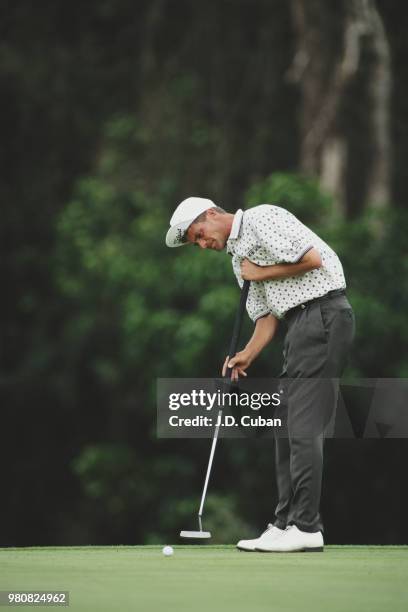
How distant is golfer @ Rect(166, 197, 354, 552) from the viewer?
609 centimetres

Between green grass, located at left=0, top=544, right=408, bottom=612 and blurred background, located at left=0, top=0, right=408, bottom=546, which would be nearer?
green grass, located at left=0, top=544, right=408, bottom=612

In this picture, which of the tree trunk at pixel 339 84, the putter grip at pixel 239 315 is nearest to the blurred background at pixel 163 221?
the tree trunk at pixel 339 84

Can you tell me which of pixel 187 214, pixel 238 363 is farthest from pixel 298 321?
pixel 187 214

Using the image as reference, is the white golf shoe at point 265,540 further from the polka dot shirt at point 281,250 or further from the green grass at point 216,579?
the polka dot shirt at point 281,250

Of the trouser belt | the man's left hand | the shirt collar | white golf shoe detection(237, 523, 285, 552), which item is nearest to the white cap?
the shirt collar

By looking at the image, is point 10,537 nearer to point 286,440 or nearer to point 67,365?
point 67,365

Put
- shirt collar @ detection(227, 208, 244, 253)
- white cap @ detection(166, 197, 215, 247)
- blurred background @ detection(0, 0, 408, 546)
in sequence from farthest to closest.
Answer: blurred background @ detection(0, 0, 408, 546), white cap @ detection(166, 197, 215, 247), shirt collar @ detection(227, 208, 244, 253)

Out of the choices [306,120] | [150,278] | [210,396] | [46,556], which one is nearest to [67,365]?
[150,278]

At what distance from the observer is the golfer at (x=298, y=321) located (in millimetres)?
6086

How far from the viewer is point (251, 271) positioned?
6230 mm

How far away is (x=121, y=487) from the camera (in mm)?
18766

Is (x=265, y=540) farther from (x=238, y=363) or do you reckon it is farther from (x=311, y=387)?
(x=238, y=363)

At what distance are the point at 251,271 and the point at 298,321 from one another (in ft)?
1.00

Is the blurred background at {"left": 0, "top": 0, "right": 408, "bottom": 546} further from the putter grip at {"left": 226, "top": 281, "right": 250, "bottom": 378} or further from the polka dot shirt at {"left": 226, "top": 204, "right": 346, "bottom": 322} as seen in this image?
the polka dot shirt at {"left": 226, "top": 204, "right": 346, "bottom": 322}
